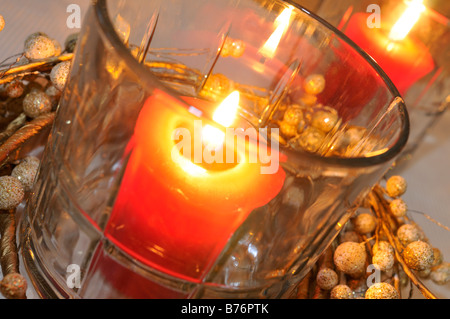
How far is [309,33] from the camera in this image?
434 mm

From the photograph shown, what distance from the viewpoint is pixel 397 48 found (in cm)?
66

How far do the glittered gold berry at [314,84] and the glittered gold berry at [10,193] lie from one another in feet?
0.81

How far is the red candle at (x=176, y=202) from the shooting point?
28 cm

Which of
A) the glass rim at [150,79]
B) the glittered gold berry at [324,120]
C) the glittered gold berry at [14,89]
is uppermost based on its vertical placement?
the glass rim at [150,79]

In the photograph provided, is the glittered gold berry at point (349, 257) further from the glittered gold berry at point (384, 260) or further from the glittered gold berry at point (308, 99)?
the glittered gold berry at point (308, 99)

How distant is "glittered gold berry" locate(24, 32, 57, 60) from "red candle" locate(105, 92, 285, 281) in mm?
207

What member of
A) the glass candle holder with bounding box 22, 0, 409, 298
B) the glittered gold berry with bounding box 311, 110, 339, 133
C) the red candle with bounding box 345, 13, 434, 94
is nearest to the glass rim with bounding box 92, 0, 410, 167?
the glass candle holder with bounding box 22, 0, 409, 298

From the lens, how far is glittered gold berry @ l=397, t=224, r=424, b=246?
463 millimetres

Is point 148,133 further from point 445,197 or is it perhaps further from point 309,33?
point 445,197

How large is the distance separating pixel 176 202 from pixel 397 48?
1.55ft

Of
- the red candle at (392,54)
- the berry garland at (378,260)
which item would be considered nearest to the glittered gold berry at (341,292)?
the berry garland at (378,260)

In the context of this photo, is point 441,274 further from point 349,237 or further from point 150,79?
point 150,79

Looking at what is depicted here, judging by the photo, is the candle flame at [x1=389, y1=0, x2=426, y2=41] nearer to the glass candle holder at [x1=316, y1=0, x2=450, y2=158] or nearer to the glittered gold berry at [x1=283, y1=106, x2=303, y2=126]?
the glass candle holder at [x1=316, y1=0, x2=450, y2=158]
